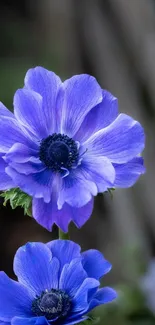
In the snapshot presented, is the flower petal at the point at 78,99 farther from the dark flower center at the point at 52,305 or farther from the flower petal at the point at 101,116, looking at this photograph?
the dark flower center at the point at 52,305

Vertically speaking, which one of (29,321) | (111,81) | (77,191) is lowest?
(29,321)

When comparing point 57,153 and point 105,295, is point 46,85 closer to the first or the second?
point 57,153

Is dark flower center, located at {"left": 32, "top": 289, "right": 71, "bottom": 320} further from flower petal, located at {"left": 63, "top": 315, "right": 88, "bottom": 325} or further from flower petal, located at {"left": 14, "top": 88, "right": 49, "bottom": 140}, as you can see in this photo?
flower petal, located at {"left": 14, "top": 88, "right": 49, "bottom": 140}

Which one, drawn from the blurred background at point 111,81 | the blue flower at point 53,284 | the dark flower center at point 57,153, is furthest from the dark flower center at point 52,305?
the blurred background at point 111,81

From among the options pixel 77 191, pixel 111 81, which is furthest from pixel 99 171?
pixel 111 81

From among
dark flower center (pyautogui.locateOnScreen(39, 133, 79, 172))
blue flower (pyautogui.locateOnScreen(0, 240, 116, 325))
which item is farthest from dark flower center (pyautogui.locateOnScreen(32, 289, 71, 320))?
dark flower center (pyautogui.locateOnScreen(39, 133, 79, 172))

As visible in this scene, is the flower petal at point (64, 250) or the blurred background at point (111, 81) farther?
the blurred background at point (111, 81)
